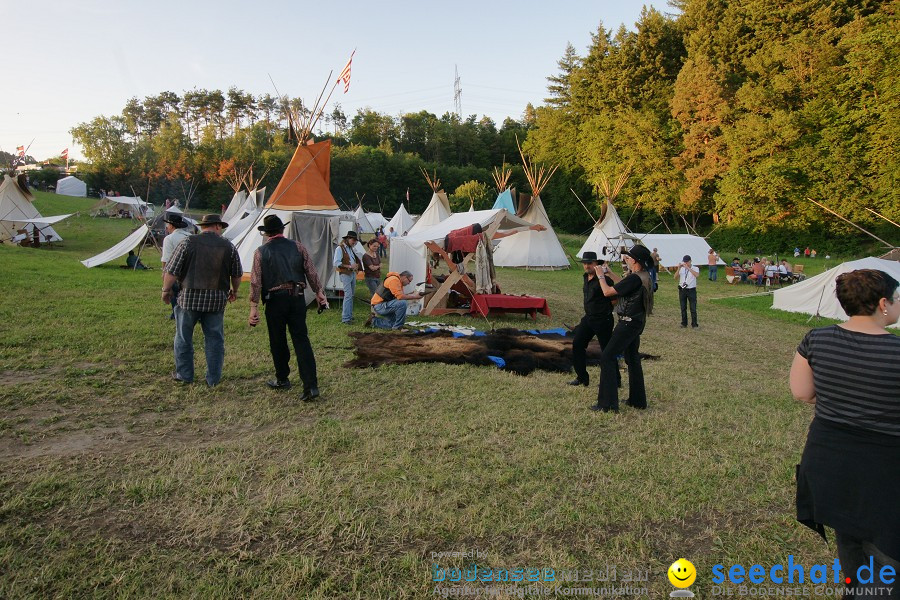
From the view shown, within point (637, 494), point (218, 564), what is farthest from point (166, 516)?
point (637, 494)

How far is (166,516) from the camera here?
2.94 m

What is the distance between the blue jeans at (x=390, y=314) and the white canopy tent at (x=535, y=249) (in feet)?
46.2

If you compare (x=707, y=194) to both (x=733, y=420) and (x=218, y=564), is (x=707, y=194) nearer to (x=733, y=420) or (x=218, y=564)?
(x=733, y=420)

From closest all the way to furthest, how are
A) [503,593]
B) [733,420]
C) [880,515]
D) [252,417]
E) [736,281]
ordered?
[880,515], [503,593], [252,417], [733,420], [736,281]

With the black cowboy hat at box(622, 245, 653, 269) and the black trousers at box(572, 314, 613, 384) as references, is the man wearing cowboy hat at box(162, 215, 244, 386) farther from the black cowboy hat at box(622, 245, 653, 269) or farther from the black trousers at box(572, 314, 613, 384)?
the black cowboy hat at box(622, 245, 653, 269)

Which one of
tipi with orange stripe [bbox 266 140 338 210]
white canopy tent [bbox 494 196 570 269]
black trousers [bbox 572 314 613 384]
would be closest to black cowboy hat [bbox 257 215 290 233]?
black trousers [bbox 572 314 613 384]

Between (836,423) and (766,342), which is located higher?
(836,423)

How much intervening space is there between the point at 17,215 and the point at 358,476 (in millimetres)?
22304

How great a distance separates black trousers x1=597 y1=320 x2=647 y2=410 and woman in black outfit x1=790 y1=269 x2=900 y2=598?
8.62 feet

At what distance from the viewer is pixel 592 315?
5555 millimetres

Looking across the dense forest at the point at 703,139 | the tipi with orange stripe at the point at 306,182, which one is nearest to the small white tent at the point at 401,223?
the dense forest at the point at 703,139

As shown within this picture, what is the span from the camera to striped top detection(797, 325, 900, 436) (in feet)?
6.51

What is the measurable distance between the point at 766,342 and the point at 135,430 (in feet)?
32.1

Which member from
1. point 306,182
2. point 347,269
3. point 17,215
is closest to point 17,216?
→ point 17,215
